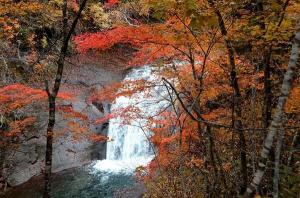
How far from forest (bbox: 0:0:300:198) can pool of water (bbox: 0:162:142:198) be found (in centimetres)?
5

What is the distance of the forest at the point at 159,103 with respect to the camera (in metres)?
5.19

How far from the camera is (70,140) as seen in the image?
57.8 ft

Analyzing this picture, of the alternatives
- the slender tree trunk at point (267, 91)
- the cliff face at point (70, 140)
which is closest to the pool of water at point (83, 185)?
the cliff face at point (70, 140)

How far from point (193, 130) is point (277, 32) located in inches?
216

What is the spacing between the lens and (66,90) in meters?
19.7

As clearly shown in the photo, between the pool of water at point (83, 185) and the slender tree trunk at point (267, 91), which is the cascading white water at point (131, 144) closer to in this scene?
the pool of water at point (83, 185)

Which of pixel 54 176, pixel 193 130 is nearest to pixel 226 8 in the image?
pixel 193 130

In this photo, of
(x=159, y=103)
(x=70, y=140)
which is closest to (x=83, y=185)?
(x=70, y=140)

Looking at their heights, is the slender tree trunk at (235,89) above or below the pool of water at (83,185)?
above

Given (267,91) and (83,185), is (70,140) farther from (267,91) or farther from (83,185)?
(267,91)

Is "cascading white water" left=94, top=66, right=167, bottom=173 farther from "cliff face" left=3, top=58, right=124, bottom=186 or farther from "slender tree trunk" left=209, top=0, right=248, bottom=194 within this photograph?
"slender tree trunk" left=209, top=0, right=248, bottom=194

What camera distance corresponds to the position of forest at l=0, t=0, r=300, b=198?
519cm

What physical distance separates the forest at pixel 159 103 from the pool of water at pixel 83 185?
51 mm

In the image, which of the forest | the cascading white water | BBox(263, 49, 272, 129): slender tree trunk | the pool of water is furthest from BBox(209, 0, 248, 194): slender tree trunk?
the cascading white water
